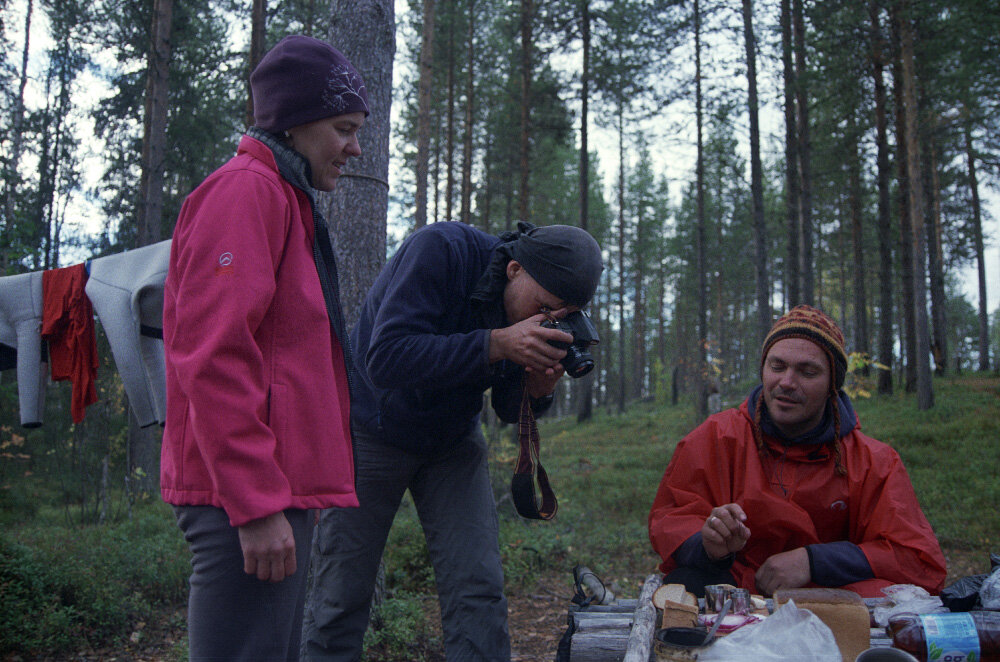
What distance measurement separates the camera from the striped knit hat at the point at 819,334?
3102 mm

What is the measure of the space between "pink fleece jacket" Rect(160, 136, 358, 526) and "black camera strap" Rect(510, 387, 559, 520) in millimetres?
876

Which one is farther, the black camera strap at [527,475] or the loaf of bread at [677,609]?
the black camera strap at [527,475]

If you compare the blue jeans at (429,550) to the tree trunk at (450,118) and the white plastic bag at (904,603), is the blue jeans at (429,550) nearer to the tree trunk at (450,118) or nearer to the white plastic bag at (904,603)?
the white plastic bag at (904,603)

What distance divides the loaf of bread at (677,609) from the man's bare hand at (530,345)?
2.75ft

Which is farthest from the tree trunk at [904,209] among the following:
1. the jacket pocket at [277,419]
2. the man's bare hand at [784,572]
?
the jacket pocket at [277,419]

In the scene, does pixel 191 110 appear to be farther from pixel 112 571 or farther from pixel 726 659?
pixel 726 659

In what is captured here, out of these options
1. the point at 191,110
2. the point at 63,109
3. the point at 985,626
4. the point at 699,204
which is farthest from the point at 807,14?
the point at 63,109

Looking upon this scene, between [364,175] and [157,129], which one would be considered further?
[157,129]

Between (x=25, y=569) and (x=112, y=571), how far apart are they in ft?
2.18

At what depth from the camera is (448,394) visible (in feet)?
8.30

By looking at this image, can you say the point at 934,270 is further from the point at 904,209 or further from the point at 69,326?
the point at 69,326

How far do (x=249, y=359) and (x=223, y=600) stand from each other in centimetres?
57

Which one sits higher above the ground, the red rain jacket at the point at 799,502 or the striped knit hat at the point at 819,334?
the striped knit hat at the point at 819,334

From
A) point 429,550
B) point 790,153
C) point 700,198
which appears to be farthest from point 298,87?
point 700,198
